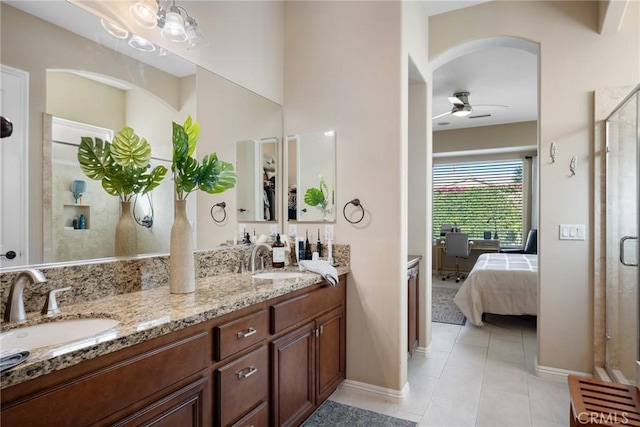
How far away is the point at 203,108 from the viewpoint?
2143mm

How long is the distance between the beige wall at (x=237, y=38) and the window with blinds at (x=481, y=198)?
594 centimetres

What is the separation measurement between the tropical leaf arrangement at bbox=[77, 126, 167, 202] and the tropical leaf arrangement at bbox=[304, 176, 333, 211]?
114 cm

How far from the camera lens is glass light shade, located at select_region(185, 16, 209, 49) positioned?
1.90 metres

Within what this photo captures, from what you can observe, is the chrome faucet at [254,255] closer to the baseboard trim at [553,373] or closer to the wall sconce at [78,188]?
the wall sconce at [78,188]

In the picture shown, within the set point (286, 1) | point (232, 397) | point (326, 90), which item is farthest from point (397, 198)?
point (286, 1)

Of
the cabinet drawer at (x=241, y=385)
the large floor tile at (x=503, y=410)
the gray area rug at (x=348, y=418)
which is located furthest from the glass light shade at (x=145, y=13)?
the large floor tile at (x=503, y=410)

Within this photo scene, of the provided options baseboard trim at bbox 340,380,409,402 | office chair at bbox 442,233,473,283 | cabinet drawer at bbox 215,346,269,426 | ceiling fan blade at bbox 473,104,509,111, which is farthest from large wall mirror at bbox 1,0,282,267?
office chair at bbox 442,233,473,283

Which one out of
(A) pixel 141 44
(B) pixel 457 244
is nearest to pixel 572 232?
(A) pixel 141 44

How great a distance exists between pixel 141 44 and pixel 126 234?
936 mm

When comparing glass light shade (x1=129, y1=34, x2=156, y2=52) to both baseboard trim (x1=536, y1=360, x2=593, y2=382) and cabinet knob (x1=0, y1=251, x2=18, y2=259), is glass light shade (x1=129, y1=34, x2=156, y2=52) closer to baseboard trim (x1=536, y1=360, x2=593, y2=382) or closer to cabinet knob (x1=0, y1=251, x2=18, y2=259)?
cabinet knob (x1=0, y1=251, x2=18, y2=259)

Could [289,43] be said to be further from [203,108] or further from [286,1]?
[203,108]

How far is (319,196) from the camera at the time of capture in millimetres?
2688

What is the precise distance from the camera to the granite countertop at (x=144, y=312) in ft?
2.97

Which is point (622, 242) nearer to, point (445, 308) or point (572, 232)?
point (572, 232)
